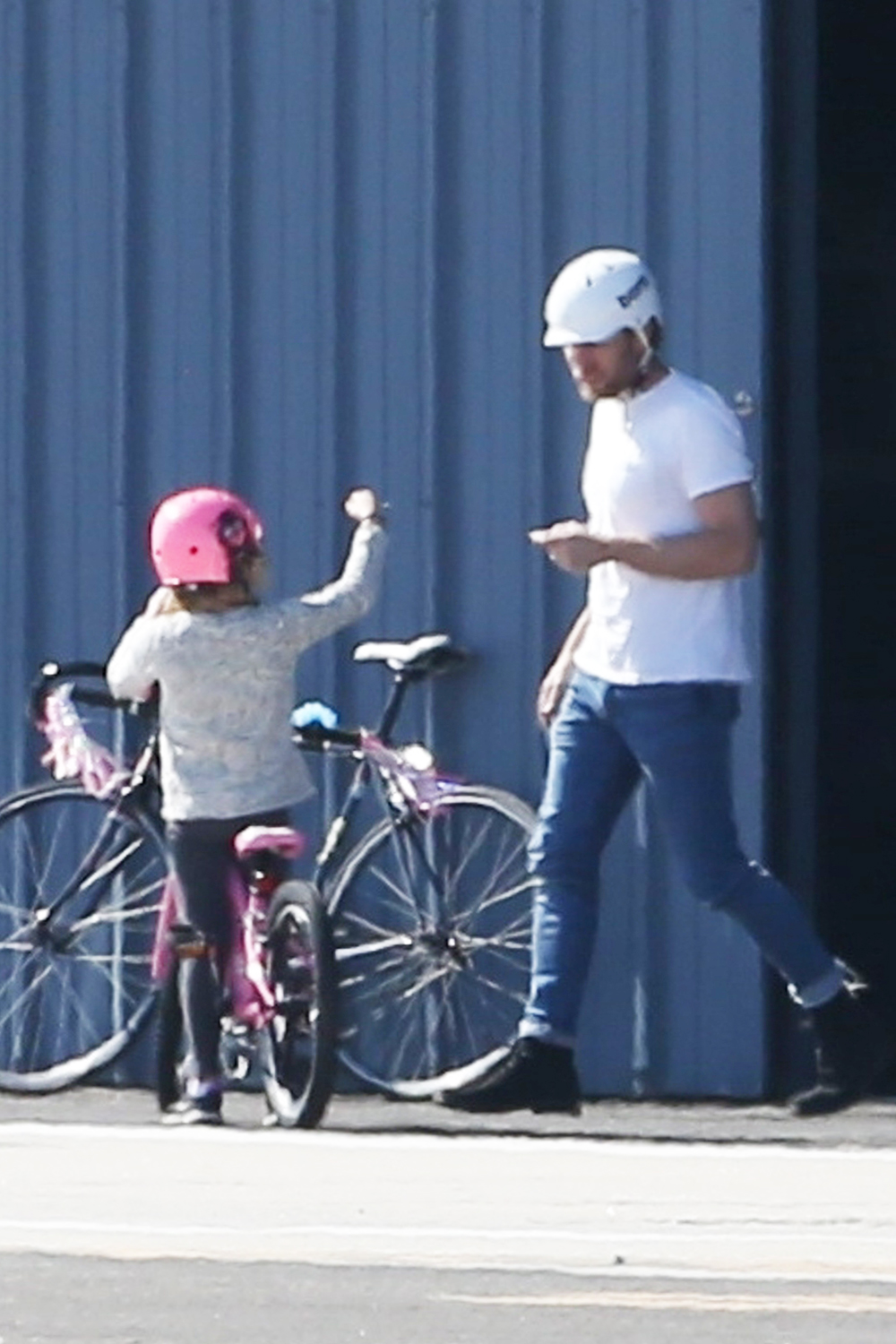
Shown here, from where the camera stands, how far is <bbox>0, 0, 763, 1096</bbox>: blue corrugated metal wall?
11.5 meters

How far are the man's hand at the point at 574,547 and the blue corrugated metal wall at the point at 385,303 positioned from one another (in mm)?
1169

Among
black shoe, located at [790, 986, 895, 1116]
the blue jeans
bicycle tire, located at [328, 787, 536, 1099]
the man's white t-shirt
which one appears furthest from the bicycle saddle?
black shoe, located at [790, 986, 895, 1116]

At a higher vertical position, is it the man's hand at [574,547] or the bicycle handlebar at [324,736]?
the man's hand at [574,547]

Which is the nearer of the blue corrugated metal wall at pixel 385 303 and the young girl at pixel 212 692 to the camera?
the young girl at pixel 212 692

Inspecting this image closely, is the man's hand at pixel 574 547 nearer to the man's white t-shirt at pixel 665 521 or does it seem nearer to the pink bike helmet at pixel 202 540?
the man's white t-shirt at pixel 665 521

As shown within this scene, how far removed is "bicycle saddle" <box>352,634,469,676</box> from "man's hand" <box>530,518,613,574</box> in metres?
1.12

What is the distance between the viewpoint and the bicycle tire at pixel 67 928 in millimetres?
11773

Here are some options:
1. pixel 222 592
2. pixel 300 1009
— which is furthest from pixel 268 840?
pixel 222 592

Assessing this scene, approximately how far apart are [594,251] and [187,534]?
1.23m

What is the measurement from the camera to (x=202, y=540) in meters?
10.9

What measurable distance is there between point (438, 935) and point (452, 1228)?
7.93 feet

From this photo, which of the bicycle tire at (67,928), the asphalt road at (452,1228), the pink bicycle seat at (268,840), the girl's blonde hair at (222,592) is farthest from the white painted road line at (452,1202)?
the girl's blonde hair at (222,592)

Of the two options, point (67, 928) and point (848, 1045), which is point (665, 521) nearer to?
point (848, 1045)

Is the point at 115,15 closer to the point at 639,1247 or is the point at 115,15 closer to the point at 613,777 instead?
the point at 613,777
